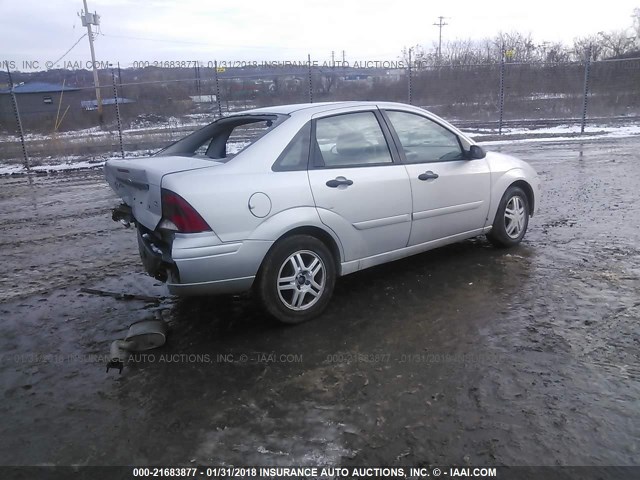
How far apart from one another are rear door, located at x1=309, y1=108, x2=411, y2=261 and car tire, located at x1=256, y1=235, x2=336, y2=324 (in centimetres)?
24

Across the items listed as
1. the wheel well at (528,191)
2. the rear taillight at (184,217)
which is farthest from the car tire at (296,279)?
the wheel well at (528,191)

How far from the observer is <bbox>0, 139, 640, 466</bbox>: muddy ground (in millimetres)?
2697

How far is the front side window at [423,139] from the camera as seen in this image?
476 centimetres

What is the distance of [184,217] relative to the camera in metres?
3.61

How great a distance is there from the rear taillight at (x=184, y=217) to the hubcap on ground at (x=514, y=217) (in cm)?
338

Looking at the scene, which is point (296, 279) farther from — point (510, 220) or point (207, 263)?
point (510, 220)

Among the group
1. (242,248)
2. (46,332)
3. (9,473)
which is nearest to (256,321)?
(242,248)

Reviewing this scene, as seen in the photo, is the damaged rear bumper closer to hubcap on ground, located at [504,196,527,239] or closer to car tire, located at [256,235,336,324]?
car tire, located at [256,235,336,324]

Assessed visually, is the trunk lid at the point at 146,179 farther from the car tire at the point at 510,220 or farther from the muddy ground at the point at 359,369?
the car tire at the point at 510,220

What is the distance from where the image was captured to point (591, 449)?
102 inches

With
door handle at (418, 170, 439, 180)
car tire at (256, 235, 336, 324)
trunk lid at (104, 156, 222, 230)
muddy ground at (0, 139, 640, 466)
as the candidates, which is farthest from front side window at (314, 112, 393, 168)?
muddy ground at (0, 139, 640, 466)

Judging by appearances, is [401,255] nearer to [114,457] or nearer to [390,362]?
[390,362]

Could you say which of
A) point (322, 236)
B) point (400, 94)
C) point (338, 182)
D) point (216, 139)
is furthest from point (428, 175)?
point (400, 94)

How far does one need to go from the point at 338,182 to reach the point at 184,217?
1.24 metres
